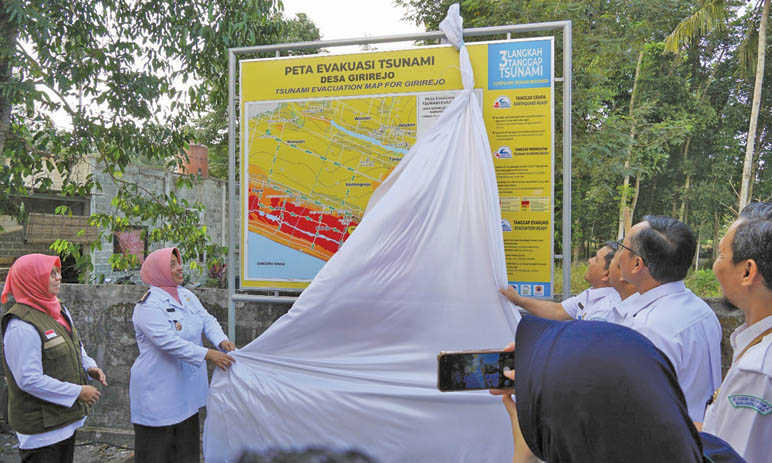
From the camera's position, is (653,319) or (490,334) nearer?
A: (653,319)

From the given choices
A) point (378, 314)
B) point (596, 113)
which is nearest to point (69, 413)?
point (378, 314)

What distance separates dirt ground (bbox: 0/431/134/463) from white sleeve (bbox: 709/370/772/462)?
3.62 metres

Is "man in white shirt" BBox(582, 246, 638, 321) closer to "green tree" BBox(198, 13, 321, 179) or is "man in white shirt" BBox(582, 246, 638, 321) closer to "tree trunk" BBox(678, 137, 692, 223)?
"green tree" BBox(198, 13, 321, 179)

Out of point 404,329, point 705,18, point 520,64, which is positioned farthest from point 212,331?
point 705,18

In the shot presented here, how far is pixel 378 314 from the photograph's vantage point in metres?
2.25

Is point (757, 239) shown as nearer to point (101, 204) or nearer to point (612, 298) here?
point (612, 298)

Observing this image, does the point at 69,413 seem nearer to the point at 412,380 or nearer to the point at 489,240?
the point at 412,380

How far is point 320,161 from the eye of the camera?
2.78 m

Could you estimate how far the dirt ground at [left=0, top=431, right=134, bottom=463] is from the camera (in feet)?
11.5

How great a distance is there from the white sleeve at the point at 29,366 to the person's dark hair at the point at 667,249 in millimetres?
2444

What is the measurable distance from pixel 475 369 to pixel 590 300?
196 centimetres

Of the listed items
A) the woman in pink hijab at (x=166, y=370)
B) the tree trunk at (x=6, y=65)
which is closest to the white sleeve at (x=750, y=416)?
the woman in pink hijab at (x=166, y=370)

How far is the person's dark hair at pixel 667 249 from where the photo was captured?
179cm

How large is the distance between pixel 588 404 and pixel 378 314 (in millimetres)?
1605
